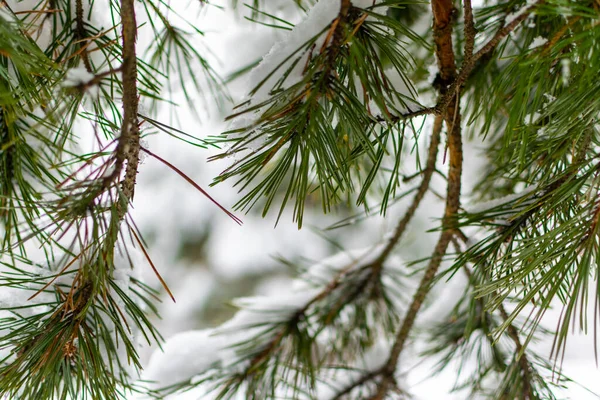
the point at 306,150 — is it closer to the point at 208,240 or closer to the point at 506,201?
the point at 506,201

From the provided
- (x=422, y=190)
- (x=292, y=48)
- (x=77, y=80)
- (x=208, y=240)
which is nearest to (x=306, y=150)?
(x=292, y=48)

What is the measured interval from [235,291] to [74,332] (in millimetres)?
2231

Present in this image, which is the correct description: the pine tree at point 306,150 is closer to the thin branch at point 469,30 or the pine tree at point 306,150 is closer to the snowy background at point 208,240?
the thin branch at point 469,30

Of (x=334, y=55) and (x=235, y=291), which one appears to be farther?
(x=235, y=291)

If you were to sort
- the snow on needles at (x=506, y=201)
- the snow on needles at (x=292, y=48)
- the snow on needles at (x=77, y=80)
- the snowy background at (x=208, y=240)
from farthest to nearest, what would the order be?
the snowy background at (x=208, y=240), the snow on needles at (x=506, y=201), the snow on needles at (x=292, y=48), the snow on needles at (x=77, y=80)

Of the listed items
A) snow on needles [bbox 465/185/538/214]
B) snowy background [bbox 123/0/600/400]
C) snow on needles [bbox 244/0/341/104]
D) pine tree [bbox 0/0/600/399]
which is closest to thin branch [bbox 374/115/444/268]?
pine tree [bbox 0/0/600/399]

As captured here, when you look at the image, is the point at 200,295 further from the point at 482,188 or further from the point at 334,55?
the point at 334,55

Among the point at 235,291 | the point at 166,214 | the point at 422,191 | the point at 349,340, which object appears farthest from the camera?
the point at 235,291

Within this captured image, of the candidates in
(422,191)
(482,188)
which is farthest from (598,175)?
(482,188)

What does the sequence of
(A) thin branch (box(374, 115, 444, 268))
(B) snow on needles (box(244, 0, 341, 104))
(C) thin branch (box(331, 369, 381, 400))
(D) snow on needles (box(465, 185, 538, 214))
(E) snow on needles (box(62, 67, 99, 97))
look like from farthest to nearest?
(C) thin branch (box(331, 369, 381, 400)) → (A) thin branch (box(374, 115, 444, 268)) → (D) snow on needles (box(465, 185, 538, 214)) → (B) snow on needles (box(244, 0, 341, 104)) → (E) snow on needles (box(62, 67, 99, 97))

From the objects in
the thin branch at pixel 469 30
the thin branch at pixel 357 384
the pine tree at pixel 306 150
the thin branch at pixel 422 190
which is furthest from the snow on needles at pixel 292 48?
the thin branch at pixel 357 384

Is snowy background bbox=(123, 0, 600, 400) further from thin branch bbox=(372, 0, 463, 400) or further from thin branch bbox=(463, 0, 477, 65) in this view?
thin branch bbox=(463, 0, 477, 65)

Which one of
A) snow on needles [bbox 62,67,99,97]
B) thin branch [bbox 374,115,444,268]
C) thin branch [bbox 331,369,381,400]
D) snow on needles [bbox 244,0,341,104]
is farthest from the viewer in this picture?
thin branch [bbox 331,369,381,400]

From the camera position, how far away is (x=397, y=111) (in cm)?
47
